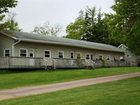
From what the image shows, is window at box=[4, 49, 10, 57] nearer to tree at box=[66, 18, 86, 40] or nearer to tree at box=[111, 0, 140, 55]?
tree at box=[111, 0, 140, 55]

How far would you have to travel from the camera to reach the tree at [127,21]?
1191 inches

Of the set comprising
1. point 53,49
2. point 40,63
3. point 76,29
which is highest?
point 76,29

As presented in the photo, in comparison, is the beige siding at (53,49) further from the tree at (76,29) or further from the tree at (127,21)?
the tree at (76,29)

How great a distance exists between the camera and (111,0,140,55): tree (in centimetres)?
3025

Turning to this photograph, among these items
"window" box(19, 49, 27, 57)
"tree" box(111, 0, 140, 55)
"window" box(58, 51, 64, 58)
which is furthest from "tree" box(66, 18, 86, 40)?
"tree" box(111, 0, 140, 55)

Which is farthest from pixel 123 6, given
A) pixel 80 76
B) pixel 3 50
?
pixel 3 50

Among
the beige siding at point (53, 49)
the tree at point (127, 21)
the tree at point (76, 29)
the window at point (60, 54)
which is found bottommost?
the window at point (60, 54)

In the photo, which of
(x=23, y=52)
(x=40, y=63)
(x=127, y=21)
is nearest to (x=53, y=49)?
(x=23, y=52)

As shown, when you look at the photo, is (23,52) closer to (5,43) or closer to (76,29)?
(5,43)

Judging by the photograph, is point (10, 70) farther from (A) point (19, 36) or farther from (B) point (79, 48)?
(B) point (79, 48)

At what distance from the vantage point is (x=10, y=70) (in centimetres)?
3691

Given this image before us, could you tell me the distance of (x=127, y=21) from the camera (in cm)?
3319

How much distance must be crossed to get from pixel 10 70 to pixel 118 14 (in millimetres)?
11940

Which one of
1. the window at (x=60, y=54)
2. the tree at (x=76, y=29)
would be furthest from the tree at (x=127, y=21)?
the tree at (x=76, y=29)
